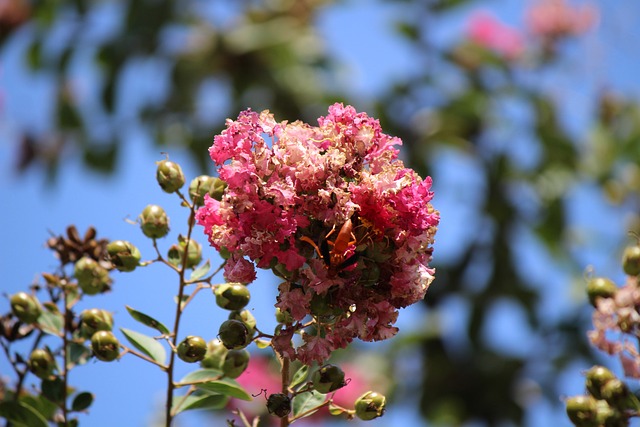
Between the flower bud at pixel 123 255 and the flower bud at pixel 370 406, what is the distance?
0.25 metres

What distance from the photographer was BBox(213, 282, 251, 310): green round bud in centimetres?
82

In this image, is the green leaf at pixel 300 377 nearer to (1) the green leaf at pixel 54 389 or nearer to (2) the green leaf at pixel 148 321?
(2) the green leaf at pixel 148 321

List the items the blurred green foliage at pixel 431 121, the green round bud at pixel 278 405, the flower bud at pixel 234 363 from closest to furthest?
the green round bud at pixel 278 405 → the flower bud at pixel 234 363 → the blurred green foliage at pixel 431 121

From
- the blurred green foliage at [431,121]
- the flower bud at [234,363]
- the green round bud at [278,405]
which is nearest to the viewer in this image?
the green round bud at [278,405]

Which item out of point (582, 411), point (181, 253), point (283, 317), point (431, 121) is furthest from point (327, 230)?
point (431, 121)

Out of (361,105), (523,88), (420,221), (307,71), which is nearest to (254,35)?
(307,71)

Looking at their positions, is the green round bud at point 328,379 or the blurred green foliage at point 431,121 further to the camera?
the blurred green foliage at point 431,121

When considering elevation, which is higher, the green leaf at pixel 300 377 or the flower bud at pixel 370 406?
the green leaf at pixel 300 377

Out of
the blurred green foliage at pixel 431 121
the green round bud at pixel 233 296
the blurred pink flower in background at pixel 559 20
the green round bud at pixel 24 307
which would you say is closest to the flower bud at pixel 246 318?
the green round bud at pixel 233 296

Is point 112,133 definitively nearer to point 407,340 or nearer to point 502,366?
point 407,340

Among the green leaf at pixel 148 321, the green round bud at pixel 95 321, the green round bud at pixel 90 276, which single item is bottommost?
the green leaf at pixel 148 321

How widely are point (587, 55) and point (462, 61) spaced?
52cm

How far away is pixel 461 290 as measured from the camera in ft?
9.67

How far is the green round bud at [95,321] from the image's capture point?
2.94 feet
